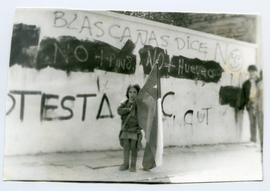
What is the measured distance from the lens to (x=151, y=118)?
1.28 metres

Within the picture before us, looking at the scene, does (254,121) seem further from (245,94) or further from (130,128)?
(130,128)

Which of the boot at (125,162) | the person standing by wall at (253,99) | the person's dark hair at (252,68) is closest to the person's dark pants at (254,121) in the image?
the person standing by wall at (253,99)

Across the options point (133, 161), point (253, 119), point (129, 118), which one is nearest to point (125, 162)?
point (133, 161)

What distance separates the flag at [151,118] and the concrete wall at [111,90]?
0.02m

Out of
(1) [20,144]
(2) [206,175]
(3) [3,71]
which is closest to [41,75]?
(3) [3,71]

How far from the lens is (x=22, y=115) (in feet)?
4.00

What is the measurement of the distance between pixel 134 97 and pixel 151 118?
0.30 ft

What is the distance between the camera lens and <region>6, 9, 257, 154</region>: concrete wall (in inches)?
48.2

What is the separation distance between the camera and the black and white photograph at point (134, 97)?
1227mm

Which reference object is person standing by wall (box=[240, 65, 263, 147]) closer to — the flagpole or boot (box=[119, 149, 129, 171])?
the flagpole

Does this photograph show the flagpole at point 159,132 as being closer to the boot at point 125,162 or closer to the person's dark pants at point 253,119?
the boot at point 125,162

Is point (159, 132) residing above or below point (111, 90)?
below

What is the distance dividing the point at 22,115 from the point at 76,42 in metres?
0.29

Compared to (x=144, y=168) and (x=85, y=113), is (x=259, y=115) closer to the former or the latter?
(x=144, y=168)
